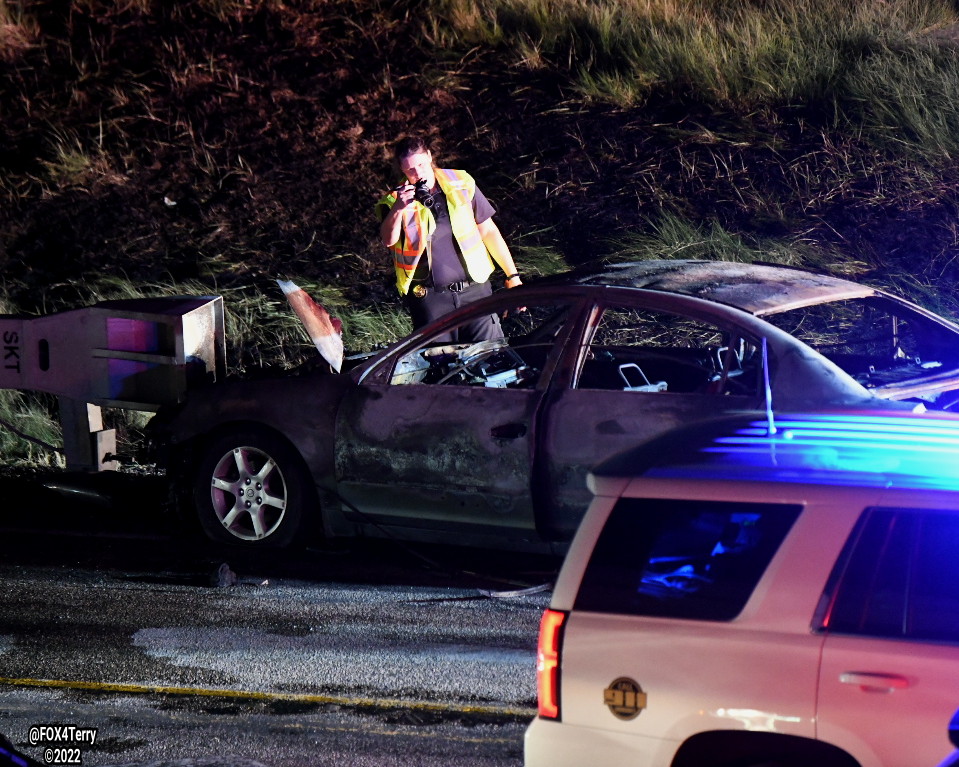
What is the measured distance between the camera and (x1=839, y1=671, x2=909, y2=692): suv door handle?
319 centimetres

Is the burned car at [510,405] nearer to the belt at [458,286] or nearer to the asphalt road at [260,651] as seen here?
Answer: the asphalt road at [260,651]

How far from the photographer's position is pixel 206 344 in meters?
8.48

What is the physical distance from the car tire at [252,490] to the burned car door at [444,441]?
0.31m

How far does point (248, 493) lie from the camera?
24.9 ft

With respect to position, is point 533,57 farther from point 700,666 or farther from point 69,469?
point 700,666

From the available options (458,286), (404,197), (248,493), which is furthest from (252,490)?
(404,197)

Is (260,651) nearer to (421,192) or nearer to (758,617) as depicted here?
(758,617)

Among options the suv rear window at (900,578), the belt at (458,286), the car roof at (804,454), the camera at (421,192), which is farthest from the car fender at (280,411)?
the suv rear window at (900,578)

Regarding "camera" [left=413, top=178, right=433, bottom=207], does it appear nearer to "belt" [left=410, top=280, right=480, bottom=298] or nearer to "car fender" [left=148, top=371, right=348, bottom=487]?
"belt" [left=410, top=280, right=480, bottom=298]

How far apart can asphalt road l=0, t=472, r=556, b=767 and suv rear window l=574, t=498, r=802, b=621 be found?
5.24ft

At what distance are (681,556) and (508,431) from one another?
3218mm

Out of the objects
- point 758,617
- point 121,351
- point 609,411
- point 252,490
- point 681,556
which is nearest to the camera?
point 758,617

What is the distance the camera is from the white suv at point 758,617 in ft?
10.6

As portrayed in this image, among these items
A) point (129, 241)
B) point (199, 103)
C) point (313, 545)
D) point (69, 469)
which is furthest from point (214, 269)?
point (313, 545)
